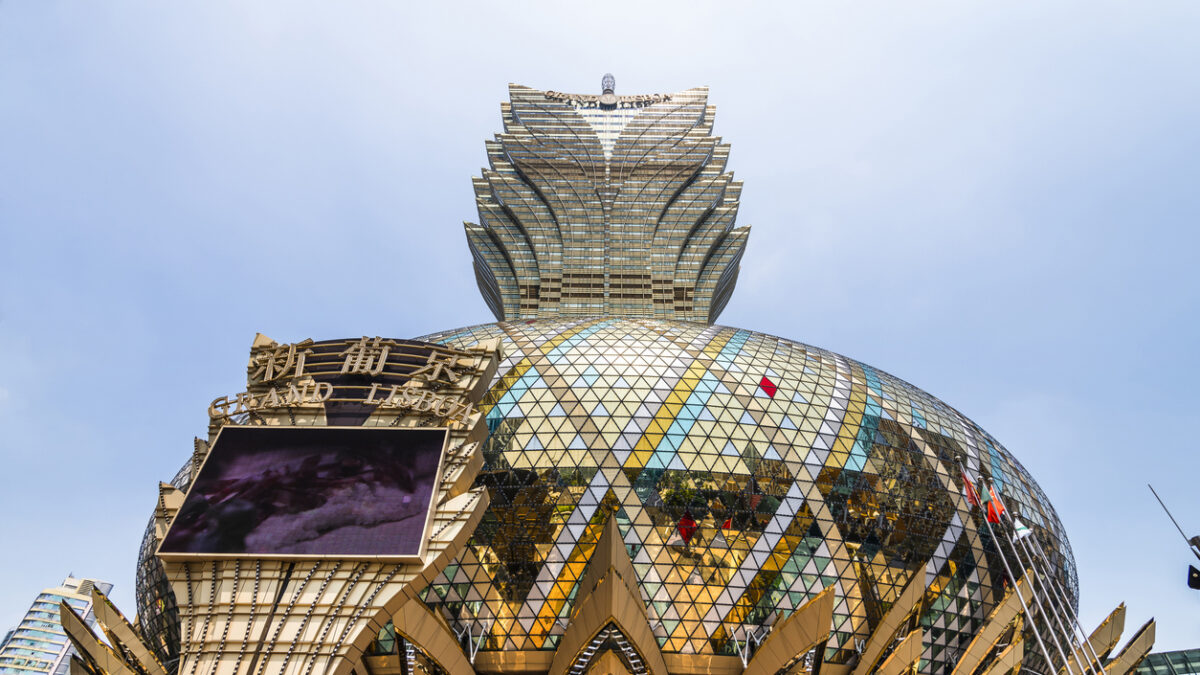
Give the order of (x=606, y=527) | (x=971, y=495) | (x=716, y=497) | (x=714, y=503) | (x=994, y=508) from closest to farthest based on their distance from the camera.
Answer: (x=606, y=527) → (x=714, y=503) → (x=716, y=497) → (x=994, y=508) → (x=971, y=495)

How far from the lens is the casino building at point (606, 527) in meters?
23.5

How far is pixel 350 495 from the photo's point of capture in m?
25.0

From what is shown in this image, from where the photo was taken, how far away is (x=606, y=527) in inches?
1109

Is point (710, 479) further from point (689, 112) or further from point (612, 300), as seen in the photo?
point (689, 112)

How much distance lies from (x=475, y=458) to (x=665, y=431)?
8877 mm

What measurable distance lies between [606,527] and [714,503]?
4.66 meters

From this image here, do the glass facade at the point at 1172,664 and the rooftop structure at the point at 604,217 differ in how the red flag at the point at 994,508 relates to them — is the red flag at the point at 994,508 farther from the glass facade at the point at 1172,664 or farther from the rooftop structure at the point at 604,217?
the rooftop structure at the point at 604,217

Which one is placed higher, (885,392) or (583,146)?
(583,146)

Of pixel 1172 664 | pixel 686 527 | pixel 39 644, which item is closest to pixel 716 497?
pixel 686 527

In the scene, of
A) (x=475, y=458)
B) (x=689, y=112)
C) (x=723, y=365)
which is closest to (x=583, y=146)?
(x=689, y=112)

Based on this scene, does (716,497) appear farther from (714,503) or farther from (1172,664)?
(1172,664)

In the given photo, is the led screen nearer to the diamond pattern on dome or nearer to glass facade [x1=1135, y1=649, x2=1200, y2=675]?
the diamond pattern on dome

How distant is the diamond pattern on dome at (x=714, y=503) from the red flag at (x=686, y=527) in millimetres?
61

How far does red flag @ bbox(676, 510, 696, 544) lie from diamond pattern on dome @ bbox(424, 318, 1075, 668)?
0.20ft
